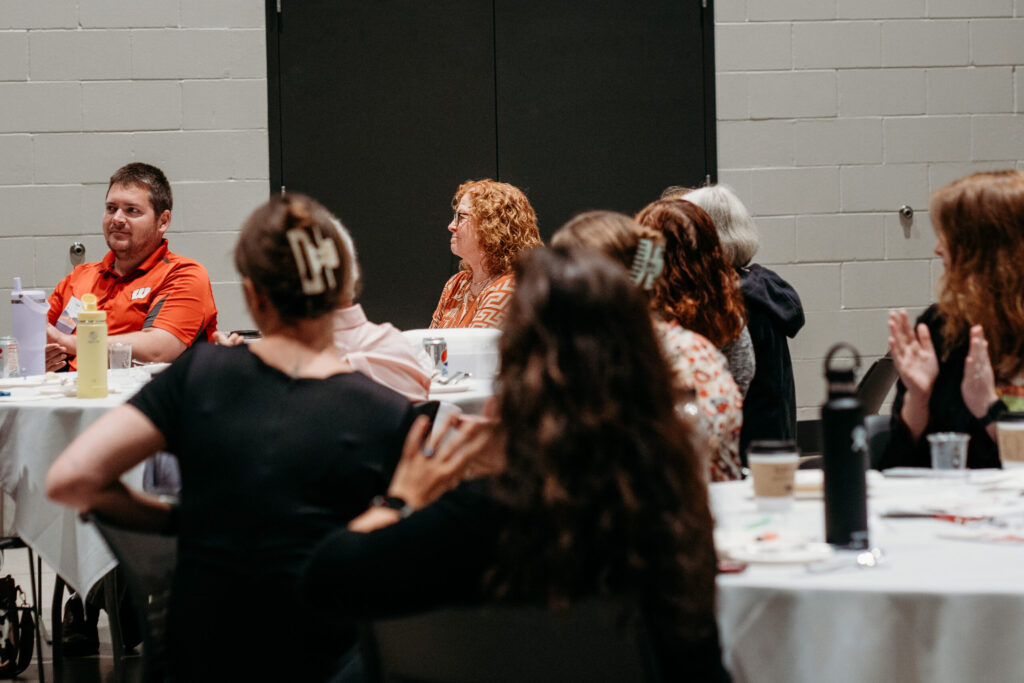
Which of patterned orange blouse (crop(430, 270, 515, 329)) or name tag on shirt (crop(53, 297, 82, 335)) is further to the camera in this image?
patterned orange blouse (crop(430, 270, 515, 329))

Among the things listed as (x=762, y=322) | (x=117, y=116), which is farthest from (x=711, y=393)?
(x=117, y=116)

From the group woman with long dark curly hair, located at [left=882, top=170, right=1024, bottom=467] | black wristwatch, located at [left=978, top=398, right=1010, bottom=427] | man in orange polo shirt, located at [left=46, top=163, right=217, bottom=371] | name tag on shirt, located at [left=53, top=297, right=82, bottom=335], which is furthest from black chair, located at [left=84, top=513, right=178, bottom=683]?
man in orange polo shirt, located at [left=46, top=163, right=217, bottom=371]

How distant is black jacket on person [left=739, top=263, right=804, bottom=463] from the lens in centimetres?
297

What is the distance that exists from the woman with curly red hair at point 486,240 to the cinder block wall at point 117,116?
122cm

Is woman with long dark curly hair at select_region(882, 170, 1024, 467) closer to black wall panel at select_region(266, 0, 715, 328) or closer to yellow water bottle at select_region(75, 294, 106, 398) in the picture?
yellow water bottle at select_region(75, 294, 106, 398)

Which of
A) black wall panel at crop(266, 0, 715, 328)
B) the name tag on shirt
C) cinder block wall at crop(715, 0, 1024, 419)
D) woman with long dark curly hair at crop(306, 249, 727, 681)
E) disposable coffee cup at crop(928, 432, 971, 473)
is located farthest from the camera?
cinder block wall at crop(715, 0, 1024, 419)

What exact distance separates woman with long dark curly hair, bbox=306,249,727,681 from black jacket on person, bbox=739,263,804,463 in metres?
1.85

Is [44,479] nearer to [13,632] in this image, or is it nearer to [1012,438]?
[13,632]

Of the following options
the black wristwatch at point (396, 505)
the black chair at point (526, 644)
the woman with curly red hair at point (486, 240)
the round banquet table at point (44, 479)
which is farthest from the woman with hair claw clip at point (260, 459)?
the woman with curly red hair at point (486, 240)

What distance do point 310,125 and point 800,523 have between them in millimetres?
3896

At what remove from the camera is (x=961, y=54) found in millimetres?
5391

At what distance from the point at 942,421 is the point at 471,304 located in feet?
7.71

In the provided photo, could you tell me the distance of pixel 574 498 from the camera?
112 centimetres

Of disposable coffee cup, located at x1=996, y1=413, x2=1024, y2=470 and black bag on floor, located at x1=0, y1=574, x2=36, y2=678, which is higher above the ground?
disposable coffee cup, located at x1=996, y1=413, x2=1024, y2=470
